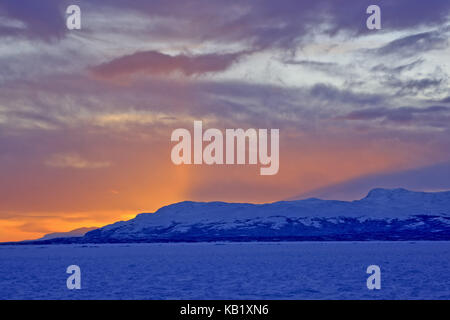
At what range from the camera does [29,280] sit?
291ft

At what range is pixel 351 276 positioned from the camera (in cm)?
8656

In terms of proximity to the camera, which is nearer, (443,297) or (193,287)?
(443,297)
